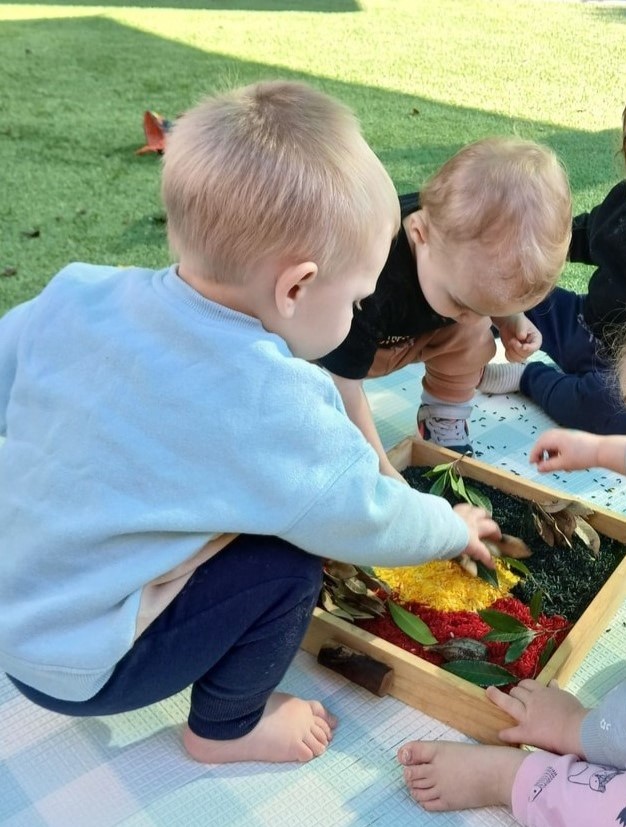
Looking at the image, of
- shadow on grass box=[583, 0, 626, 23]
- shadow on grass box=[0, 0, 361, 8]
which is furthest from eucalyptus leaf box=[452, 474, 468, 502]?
shadow on grass box=[583, 0, 626, 23]

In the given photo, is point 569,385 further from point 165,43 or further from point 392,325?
point 165,43

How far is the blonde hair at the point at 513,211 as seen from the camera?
1.30 meters

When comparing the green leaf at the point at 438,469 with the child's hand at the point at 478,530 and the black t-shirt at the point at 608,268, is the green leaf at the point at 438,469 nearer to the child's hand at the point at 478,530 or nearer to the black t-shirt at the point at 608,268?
the child's hand at the point at 478,530

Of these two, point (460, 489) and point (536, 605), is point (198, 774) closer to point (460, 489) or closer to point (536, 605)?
point (536, 605)

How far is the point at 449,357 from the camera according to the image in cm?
170

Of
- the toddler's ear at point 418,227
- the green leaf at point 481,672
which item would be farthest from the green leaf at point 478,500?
the toddler's ear at point 418,227

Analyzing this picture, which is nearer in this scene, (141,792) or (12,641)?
(12,641)

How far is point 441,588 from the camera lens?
129cm

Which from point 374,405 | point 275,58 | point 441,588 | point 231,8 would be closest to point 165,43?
point 275,58

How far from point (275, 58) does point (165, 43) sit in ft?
2.10

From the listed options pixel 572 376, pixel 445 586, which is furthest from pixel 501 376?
pixel 445 586

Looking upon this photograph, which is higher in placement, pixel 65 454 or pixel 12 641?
pixel 65 454

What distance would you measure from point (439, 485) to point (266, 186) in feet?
2.41

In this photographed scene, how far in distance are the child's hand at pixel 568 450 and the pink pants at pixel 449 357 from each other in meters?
0.40
